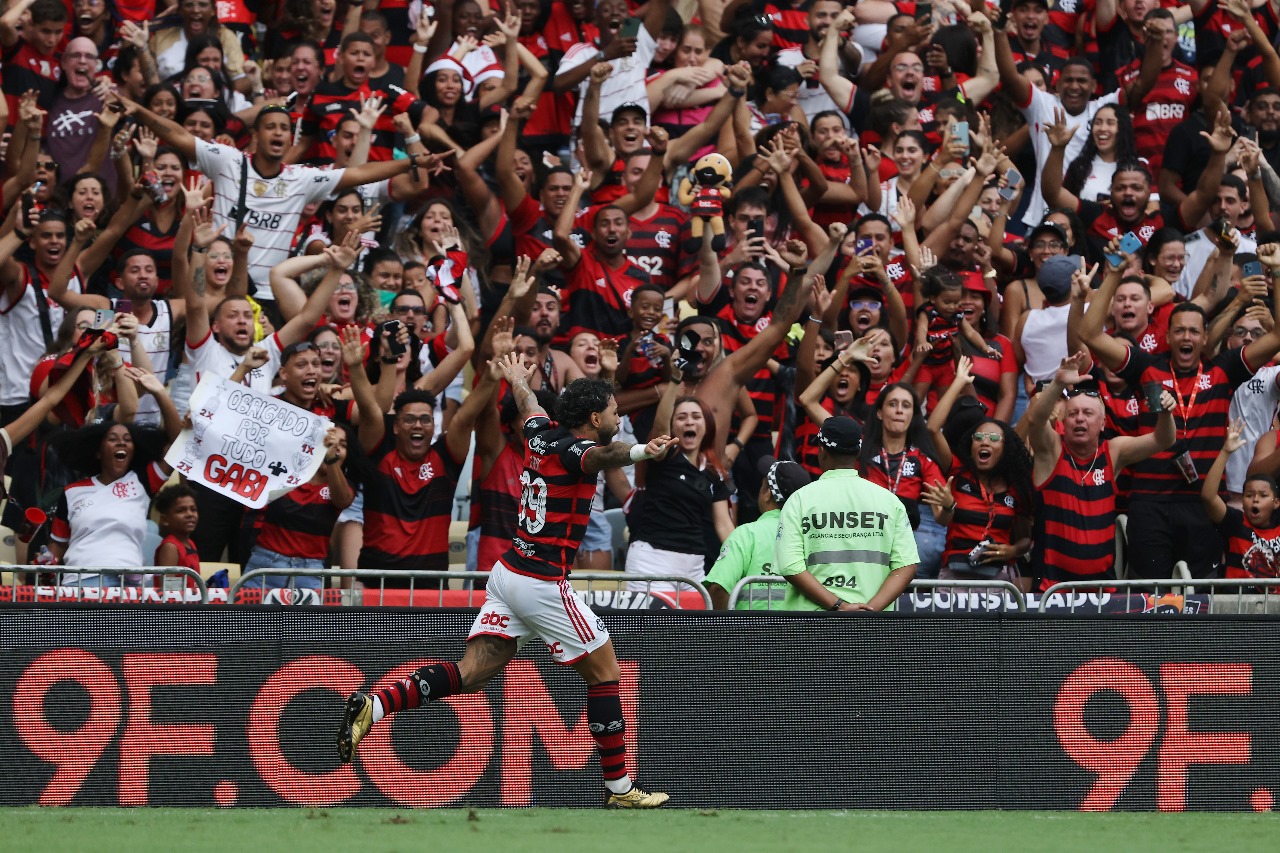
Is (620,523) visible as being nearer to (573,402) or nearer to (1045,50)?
(573,402)

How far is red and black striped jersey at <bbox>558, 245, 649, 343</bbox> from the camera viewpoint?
1400 cm

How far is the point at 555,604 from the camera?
866 cm

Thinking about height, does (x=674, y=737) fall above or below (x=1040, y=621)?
below

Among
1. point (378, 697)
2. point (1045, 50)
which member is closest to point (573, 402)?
point (378, 697)

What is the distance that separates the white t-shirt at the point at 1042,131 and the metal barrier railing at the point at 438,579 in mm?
6543

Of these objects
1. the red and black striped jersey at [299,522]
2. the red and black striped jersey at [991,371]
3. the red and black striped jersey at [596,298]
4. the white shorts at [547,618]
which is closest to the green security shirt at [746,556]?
the white shorts at [547,618]

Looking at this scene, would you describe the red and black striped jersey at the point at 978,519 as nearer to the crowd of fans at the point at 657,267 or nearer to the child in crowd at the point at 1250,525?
the crowd of fans at the point at 657,267

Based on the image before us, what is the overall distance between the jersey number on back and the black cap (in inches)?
61.5

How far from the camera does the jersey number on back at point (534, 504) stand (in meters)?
8.74

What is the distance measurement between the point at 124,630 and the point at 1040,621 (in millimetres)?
4417

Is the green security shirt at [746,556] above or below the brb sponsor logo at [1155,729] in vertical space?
above

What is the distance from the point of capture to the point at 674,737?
9273mm

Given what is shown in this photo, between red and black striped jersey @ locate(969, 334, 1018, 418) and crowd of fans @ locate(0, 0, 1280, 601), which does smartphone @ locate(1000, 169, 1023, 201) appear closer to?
crowd of fans @ locate(0, 0, 1280, 601)

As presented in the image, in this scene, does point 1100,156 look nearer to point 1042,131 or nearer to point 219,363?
point 1042,131
